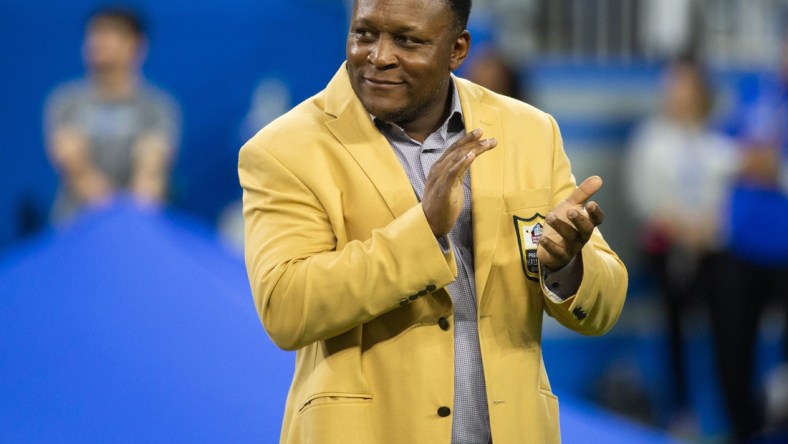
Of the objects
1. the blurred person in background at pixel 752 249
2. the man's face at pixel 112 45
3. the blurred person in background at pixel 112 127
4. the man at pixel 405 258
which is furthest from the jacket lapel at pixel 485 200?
the man's face at pixel 112 45

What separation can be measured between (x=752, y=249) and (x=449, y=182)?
13.1ft

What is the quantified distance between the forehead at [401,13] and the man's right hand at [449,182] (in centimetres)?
23

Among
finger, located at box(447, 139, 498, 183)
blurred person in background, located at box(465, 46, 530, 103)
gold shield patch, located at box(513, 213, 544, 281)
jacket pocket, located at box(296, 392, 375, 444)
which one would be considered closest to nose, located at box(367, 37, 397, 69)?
finger, located at box(447, 139, 498, 183)

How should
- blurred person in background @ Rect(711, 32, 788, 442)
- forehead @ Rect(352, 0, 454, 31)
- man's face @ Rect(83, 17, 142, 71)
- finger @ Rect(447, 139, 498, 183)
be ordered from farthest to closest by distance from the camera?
1. man's face @ Rect(83, 17, 142, 71)
2. blurred person in background @ Rect(711, 32, 788, 442)
3. forehead @ Rect(352, 0, 454, 31)
4. finger @ Rect(447, 139, 498, 183)

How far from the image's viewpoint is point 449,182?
7.25 feet

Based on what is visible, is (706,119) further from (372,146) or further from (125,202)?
(372,146)

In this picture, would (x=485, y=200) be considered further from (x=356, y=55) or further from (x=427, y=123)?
(x=356, y=55)

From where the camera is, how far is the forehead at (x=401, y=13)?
232 centimetres

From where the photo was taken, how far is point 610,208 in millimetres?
7199

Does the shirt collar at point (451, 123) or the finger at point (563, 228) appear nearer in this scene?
the finger at point (563, 228)

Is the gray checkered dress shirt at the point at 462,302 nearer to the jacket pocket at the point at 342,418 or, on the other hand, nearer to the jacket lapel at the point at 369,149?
the jacket lapel at the point at 369,149

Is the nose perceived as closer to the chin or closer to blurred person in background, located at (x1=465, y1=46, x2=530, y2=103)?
the chin

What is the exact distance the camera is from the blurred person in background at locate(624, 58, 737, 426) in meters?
6.25

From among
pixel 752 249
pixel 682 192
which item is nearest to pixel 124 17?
pixel 682 192
